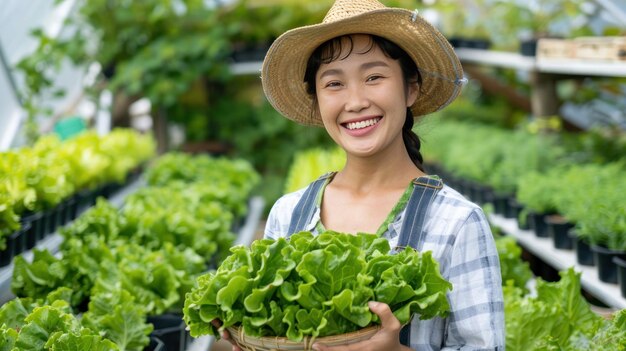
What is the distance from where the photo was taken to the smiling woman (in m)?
1.76

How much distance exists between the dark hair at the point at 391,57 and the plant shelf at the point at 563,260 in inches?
44.7

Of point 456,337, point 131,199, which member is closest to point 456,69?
point 456,337

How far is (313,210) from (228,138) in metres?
8.18

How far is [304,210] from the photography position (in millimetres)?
2055

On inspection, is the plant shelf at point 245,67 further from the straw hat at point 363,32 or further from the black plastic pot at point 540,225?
the straw hat at point 363,32

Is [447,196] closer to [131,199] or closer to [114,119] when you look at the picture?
[131,199]

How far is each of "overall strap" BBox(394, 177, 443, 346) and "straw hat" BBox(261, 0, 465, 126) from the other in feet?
1.08

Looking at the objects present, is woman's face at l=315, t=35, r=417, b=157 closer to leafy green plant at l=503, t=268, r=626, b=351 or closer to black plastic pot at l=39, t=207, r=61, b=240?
leafy green plant at l=503, t=268, r=626, b=351

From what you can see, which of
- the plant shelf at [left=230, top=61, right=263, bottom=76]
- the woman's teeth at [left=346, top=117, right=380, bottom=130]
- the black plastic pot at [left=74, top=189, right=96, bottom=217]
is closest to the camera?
the woman's teeth at [left=346, top=117, right=380, bottom=130]

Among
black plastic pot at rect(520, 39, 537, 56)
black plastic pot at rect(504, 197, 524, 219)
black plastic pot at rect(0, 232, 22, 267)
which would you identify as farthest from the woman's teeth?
black plastic pot at rect(520, 39, 537, 56)

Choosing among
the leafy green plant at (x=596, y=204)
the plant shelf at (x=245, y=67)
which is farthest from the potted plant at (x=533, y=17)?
the plant shelf at (x=245, y=67)

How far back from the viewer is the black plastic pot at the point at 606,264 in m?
3.69

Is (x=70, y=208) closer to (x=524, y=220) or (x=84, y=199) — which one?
(x=84, y=199)

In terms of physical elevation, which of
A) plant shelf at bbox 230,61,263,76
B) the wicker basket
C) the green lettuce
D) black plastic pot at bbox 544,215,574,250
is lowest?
black plastic pot at bbox 544,215,574,250
